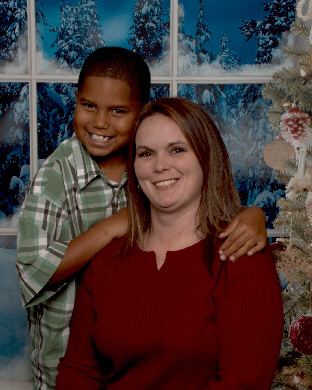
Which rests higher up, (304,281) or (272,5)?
(272,5)

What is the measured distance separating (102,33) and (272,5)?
927 millimetres

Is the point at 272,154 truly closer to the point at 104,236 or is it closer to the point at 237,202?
the point at 237,202

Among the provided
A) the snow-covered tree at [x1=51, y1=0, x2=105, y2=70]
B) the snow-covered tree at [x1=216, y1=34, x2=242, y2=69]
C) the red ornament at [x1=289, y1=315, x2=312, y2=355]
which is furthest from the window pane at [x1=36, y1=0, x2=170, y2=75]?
the red ornament at [x1=289, y1=315, x2=312, y2=355]

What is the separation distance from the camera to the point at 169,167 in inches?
52.8

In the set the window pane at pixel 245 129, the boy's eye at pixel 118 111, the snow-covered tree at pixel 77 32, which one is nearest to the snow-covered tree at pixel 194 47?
the window pane at pixel 245 129

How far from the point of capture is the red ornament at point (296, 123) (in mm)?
1672

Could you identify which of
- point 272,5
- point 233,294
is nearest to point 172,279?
point 233,294

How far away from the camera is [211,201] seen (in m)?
1.37

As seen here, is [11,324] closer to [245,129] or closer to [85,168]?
[85,168]

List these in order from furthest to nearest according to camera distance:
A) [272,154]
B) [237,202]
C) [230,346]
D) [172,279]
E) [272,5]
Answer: [272,5] → [272,154] → [237,202] → [172,279] → [230,346]

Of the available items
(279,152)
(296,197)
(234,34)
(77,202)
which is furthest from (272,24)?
(77,202)

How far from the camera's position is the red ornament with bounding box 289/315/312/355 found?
5.18ft

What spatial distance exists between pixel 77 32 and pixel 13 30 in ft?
1.13

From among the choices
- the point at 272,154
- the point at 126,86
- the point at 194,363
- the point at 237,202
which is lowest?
the point at 194,363
